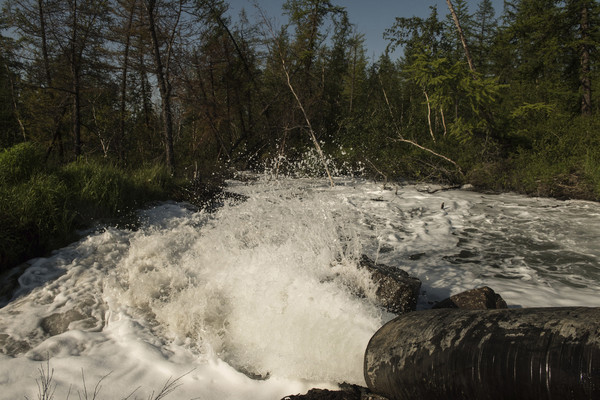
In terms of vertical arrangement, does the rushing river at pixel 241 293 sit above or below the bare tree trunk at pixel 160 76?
below

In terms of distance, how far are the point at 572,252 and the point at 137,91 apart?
58.9 feet

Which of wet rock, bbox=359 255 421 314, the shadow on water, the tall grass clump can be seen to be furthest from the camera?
the tall grass clump

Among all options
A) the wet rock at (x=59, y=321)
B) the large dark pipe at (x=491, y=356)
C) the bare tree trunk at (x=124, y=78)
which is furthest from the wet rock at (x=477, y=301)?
the bare tree trunk at (x=124, y=78)

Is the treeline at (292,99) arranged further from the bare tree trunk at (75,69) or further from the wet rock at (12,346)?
the wet rock at (12,346)

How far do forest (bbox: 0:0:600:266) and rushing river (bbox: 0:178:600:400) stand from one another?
4.23 feet

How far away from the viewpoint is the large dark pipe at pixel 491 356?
1.79m

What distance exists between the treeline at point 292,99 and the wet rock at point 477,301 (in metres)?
7.00

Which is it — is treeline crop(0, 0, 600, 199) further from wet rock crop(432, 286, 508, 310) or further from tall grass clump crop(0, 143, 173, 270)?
wet rock crop(432, 286, 508, 310)

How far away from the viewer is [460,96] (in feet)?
35.1

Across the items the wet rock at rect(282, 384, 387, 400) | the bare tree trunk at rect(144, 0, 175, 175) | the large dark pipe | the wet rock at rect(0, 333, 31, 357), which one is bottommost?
the wet rock at rect(0, 333, 31, 357)

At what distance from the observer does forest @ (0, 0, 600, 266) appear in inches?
271

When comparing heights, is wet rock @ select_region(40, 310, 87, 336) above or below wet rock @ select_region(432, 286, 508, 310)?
below

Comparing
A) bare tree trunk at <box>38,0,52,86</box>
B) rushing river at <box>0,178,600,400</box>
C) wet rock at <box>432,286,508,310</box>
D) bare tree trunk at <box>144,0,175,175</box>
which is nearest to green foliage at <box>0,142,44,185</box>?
rushing river at <box>0,178,600,400</box>

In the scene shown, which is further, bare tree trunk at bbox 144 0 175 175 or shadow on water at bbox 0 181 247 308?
bare tree trunk at bbox 144 0 175 175
